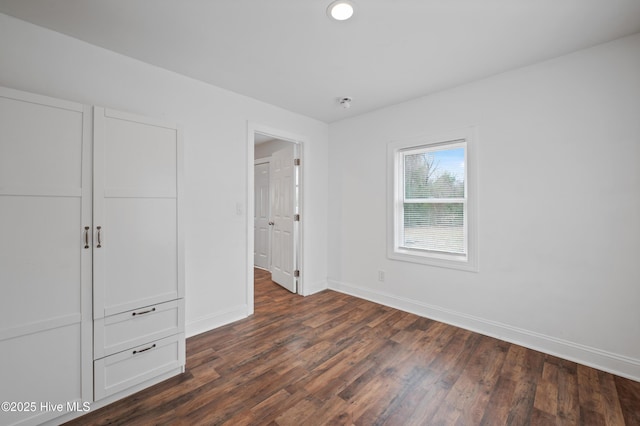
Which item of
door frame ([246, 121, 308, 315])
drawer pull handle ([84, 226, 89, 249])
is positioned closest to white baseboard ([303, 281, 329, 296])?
door frame ([246, 121, 308, 315])

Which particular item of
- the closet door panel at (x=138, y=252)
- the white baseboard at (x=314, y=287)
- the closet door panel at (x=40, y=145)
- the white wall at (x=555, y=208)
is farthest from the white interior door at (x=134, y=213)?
the white wall at (x=555, y=208)

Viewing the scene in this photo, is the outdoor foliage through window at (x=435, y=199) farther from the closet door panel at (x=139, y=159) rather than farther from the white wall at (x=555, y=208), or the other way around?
the closet door panel at (x=139, y=159)

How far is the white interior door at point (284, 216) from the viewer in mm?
4051

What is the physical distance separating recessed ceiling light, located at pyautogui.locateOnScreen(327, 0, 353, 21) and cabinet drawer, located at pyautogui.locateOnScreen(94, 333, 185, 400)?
8.56 feet

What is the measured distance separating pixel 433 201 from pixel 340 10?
222 cm

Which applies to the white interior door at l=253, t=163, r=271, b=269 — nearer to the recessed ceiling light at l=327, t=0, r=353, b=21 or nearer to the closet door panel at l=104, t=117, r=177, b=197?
the closet door panel at l=104, t=117, r=177, b=197

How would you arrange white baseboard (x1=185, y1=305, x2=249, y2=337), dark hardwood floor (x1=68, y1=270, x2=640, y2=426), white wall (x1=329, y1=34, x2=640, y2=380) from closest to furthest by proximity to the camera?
dark hardwood floor (x1=68, y1=270, x2=640, y2=426) < white wall (x1=329, y1=34, x2=640, y2=380) < white baseboard (x1=185, y1=305, x2=249, y2=337)

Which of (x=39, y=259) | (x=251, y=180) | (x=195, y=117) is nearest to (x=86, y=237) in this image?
(x=39, y=259)

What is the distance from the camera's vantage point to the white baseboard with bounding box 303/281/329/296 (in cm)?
399

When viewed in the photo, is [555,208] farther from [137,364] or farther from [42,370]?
[42,370]

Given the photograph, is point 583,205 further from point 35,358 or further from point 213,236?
point 35,358

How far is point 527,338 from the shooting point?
99.8 inches

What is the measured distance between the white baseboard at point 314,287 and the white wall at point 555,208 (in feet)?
4.72

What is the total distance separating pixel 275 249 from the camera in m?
4.61
